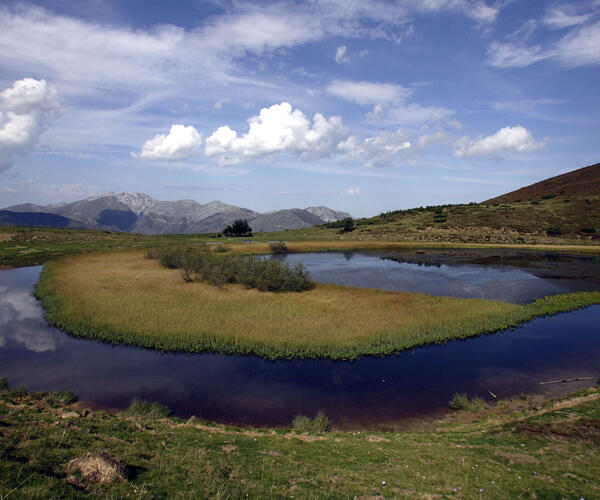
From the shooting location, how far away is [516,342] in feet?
83.7


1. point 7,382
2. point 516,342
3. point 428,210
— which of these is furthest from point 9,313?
point 428,210

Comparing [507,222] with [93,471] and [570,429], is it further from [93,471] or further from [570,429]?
[93,471]

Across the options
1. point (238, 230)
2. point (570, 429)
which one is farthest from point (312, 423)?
point (238, 230)

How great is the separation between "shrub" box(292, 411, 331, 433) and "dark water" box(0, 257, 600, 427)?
780mm

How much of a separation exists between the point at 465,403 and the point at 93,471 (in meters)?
15.7

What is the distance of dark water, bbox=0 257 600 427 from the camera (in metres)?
16.8

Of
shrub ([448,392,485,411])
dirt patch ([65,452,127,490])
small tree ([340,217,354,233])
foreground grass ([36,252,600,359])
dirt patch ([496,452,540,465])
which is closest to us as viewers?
dirt patch ([65,452,127,490])

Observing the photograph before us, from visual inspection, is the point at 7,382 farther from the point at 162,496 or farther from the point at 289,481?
the point at 289,481

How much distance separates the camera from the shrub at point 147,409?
14.8 m

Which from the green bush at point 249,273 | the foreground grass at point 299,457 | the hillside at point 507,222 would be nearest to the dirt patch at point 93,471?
the foreground grass at point 299,457

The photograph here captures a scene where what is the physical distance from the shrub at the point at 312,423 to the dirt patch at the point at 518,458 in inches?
262

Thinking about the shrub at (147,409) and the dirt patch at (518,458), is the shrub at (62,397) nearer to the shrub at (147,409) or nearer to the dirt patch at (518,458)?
the shrub at (147,409)

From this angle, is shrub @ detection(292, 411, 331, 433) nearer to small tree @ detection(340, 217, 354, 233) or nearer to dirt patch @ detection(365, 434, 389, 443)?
dirt patch @ detection(365, 434, 389, 443)

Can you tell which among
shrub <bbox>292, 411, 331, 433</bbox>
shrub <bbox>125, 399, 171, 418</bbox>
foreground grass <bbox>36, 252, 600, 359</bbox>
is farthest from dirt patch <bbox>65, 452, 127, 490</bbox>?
foreground grass <bbox>36, 252, 600, 359</bbox>
